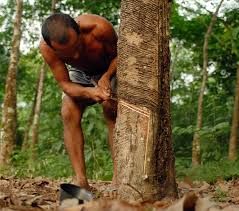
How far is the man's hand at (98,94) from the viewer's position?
129 inches

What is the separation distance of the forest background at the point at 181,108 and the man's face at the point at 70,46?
296 cm

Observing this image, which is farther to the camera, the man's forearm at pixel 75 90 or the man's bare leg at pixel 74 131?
the man's bare leg at pixel 74 131

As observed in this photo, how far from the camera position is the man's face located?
10.5ft

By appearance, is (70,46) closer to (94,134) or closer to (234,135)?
(234,135)

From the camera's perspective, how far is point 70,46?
3.25 meters

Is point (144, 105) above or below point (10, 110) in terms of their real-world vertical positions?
below

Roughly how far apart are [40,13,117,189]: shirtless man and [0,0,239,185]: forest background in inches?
96.2

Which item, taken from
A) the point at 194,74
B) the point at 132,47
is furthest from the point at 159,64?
the point at 194,74

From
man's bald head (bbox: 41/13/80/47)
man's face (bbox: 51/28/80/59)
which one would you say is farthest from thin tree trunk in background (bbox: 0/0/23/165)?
man's bald head (bbox: 41/13/80/47)

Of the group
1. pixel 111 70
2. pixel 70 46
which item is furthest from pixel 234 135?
pixel 70 46

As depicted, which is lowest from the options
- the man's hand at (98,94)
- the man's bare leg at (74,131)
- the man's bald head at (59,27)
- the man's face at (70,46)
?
the man's bare leg at (74,131)

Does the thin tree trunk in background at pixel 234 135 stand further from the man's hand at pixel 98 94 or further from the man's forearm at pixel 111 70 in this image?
the man's hand at pixel 98 94

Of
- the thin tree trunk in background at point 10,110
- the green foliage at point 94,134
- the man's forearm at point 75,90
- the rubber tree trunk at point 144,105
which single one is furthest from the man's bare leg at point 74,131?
the thin tree trunk in background at point 10,110

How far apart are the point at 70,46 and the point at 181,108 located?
8706mm
